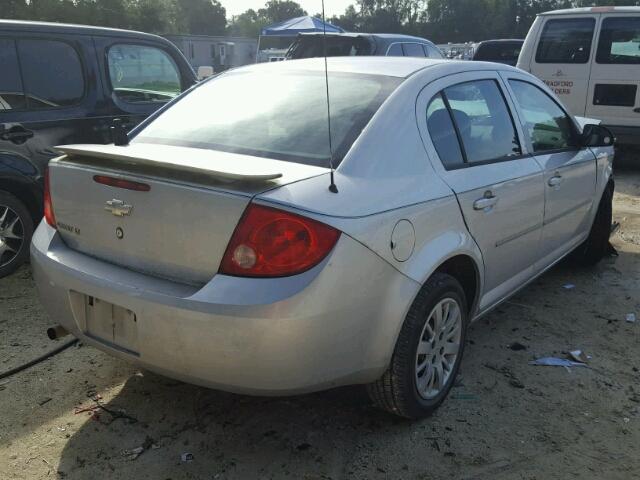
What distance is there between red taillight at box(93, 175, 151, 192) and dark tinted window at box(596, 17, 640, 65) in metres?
7.96

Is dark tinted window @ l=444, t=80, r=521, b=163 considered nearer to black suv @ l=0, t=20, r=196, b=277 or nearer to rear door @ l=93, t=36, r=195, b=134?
black suv @ l=0, t=20, r=196, b=277

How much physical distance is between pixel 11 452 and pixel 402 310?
176 centimetres

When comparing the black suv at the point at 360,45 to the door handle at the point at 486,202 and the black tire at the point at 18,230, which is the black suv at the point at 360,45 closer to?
the black tire at the point at 18,230

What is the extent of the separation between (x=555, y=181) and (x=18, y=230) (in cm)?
382

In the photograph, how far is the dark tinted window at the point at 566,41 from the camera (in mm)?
8750

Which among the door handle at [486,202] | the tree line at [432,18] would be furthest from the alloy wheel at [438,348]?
the tree line at [432,18]

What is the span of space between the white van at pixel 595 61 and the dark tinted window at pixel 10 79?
278 inches

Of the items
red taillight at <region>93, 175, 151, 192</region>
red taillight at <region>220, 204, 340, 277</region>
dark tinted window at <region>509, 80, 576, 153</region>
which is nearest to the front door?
dark tinted window at <region>509, 80, 576, 153</region>

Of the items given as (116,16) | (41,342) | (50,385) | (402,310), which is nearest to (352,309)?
(402,310)

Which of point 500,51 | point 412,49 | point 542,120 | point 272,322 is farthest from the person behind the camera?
point 500,51

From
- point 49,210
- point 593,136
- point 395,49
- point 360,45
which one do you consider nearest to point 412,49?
point 395,49

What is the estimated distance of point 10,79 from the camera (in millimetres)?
4574

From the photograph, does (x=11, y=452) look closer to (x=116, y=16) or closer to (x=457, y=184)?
(x=457, y=184)

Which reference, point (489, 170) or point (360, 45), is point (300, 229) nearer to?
point (489, 170)
